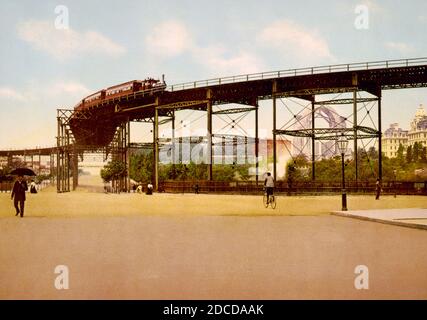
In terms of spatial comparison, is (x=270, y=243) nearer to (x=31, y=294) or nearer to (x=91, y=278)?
(x=91, y=278)

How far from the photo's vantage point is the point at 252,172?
9644 cm

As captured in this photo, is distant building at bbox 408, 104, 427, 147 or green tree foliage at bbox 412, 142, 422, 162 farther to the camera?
Result: distant building at bbox 408, 104, 427, 147

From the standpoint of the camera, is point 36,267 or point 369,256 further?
point 369,256

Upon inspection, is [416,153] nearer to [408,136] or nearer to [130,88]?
[408,136]

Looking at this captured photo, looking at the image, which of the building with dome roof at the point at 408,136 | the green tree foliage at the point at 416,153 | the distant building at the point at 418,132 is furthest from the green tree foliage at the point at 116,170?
the distant building at the point at 418,132

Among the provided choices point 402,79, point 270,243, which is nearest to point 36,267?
point 270,243

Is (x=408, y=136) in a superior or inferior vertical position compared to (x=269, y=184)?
superior

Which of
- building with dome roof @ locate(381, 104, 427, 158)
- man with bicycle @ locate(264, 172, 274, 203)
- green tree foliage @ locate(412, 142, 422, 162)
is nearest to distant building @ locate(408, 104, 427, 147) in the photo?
building with dome roof @ locate(381, 104, 427, 158)

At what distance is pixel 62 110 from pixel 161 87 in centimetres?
1282
